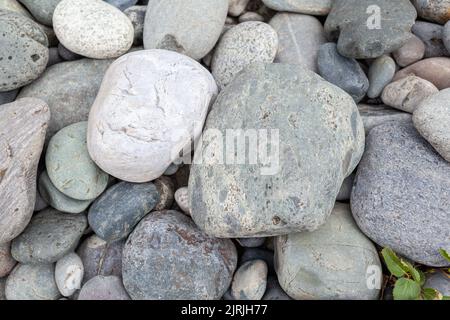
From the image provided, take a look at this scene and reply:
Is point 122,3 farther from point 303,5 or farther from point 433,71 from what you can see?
point 433,71

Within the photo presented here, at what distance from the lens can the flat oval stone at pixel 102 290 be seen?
2127mm

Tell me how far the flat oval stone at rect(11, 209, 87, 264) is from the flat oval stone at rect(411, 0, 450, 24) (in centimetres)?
220

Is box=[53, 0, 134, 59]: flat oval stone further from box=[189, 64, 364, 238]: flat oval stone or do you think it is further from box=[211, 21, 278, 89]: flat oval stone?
box=[189, 64, 364, 238]: flat oval stone

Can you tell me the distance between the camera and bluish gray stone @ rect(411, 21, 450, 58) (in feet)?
7.87

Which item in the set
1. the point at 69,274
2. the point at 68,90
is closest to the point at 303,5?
the point at 68,90

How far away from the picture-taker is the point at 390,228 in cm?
202

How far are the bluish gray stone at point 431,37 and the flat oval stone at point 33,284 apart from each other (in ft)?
7.89

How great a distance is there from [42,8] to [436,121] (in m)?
2.17

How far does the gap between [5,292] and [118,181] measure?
858 millimetres

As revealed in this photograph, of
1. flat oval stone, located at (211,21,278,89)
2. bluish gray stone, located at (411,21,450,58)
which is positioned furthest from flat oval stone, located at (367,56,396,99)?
flat oval stone, located at (211,21,278,89)

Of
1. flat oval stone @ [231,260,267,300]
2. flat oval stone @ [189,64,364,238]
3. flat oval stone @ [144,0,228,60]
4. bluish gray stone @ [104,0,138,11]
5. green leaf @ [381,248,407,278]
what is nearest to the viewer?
flat oval stone @ [189,64,364,238]

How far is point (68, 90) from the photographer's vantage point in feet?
7.73

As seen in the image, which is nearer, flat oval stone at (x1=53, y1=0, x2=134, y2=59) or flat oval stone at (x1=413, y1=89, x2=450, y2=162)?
flat oval stone at (x1=413, y1=89, x2=450, y2=162)

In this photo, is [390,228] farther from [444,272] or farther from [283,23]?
[283,23]
